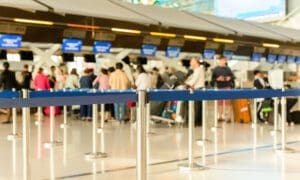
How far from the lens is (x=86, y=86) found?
1518 centimetres

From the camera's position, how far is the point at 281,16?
80.2 feet

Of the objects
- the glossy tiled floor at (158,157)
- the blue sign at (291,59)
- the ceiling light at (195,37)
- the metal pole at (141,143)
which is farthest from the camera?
the blue sign at (291,59)

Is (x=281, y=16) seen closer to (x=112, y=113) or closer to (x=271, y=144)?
(x=112, y=113)

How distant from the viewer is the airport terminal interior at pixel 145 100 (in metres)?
5.97

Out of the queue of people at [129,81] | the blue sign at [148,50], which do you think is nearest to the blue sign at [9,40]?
the queue of people at [129,81]

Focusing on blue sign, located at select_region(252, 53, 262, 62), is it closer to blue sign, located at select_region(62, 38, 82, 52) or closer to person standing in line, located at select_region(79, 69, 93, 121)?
person standing in line, located at select_region(79, 69, 93, 121)

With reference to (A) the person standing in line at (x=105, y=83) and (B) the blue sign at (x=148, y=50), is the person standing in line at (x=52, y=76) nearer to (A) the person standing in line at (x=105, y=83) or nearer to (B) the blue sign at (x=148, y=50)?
(B) the blue sign at (x=148, y=50)

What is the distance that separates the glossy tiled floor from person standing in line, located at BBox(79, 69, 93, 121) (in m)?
3.93

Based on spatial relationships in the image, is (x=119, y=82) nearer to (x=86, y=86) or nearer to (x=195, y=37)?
(x=86, y=86)

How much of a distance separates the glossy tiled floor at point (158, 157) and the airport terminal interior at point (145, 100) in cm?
2

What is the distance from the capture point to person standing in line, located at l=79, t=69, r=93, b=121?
580 inches

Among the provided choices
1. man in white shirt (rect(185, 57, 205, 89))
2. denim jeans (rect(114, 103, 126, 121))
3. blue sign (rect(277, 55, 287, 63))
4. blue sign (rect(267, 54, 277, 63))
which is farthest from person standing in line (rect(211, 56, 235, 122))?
blue sign (rect(277, 55, 287, 63))

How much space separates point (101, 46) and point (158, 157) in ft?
27.9

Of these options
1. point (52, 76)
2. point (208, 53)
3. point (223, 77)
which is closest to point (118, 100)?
point (223, 77)
